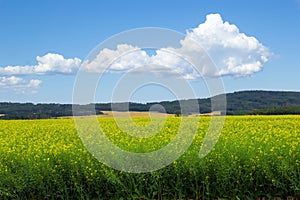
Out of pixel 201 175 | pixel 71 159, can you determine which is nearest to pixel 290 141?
pixel 201 175

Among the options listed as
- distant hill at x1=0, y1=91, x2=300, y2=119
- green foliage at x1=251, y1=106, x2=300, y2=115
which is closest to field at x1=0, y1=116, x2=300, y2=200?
distant hill at x1=0, y1=91, x2=300, y2=119

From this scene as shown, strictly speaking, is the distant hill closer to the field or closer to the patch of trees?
the patch of trees

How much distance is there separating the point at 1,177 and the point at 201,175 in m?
3.04

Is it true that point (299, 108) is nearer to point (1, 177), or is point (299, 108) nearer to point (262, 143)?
point (262, 143)

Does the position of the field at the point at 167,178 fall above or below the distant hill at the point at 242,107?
below

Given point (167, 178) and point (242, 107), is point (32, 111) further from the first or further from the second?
point (167, 178)

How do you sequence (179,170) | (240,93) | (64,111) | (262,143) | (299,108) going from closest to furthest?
(179,170) < (262,143) < (64,111) < (299,108) < (240,93)

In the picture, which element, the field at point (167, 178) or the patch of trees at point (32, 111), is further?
the patch of trees at point (32, 111)

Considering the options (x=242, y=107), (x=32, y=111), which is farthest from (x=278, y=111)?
(x=32, y=111)

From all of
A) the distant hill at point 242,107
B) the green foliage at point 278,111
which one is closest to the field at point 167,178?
the distant hill at point 242,107

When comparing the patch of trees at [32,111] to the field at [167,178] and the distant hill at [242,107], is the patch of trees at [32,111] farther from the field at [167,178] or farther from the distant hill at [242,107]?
the field at [167,178]

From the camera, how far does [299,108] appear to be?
82.8 feet

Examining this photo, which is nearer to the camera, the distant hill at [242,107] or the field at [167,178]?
the field at [167,178]

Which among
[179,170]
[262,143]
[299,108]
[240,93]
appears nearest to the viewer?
[179,170]
